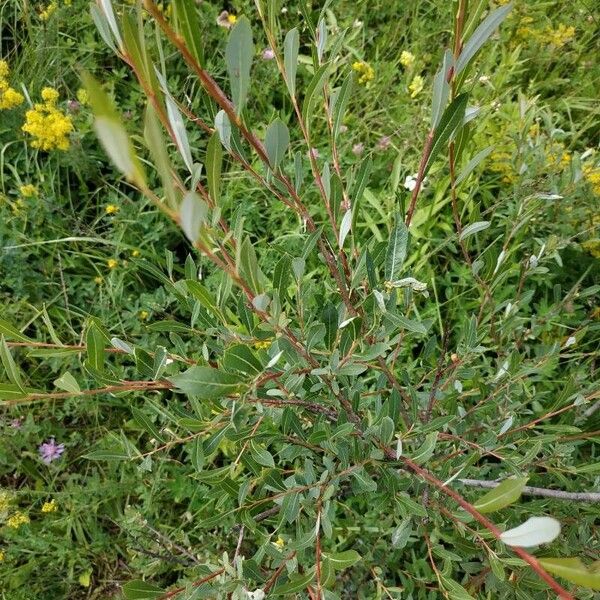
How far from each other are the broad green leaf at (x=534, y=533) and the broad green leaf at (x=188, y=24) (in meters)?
0.48

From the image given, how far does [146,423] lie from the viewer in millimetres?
883

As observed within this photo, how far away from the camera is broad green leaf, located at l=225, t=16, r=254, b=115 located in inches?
20.1

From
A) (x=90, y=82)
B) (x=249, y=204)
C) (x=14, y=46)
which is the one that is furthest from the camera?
(x=14, y=46)

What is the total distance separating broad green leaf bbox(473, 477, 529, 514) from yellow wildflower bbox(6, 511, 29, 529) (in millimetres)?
1390

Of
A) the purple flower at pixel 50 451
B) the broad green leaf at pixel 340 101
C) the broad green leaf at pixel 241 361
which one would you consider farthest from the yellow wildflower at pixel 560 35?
the purple flower at pixel 50 451

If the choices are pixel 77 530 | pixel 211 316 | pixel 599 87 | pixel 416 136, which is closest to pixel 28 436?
pixel 77 530

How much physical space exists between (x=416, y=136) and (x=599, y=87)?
0.80m

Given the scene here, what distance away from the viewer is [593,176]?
1464 millimetres

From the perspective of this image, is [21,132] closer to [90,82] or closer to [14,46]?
[14,46]

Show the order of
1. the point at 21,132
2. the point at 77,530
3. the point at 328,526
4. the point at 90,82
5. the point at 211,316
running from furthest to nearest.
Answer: the point at 21,132, the point at 77,530, the point at 211,316, the point at 328,526, the point at 90,82

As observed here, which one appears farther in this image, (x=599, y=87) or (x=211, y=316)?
(x=599, y=87)

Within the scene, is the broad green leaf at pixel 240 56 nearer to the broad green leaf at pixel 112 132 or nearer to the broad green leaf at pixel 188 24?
the broad green leaf at pixel 188 24

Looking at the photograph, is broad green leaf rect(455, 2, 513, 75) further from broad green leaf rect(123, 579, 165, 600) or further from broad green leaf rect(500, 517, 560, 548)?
broad green leaf rect(123, 579, 165, 600)

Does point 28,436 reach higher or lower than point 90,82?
lower
